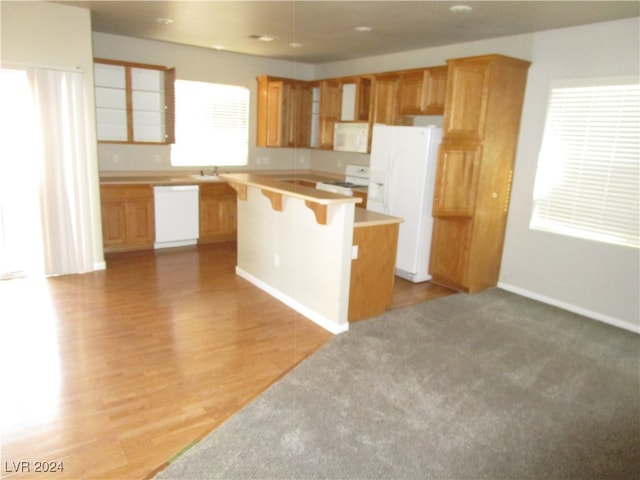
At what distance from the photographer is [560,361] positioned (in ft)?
11.2

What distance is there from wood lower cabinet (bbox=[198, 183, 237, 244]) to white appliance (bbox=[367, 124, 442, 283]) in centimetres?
212

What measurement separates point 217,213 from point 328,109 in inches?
89.0

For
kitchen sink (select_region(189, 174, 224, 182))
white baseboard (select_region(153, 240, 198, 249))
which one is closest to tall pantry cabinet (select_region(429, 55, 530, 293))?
kitchen sink (select_region(189, 174, 224, 182))

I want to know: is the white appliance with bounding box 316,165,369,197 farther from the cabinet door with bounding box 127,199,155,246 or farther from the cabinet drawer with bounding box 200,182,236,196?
the cabinet door with bounding box 127,199,155,246

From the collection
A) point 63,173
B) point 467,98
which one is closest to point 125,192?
point 63,173

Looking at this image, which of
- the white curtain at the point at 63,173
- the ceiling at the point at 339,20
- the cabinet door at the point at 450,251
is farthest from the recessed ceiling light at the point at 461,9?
the white curtain at the point at 63,173

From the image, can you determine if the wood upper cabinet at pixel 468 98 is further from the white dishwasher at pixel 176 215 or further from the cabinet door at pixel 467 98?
the white dishwasher at pixel 176 215

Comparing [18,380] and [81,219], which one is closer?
[18,380]

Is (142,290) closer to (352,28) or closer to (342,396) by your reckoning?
(342,396)

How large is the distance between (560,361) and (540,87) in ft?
8.80

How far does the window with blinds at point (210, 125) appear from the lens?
6359mm

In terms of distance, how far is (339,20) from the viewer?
428 cm

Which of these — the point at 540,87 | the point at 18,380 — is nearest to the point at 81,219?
the point at 18,380

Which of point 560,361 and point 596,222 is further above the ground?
point 596,222
